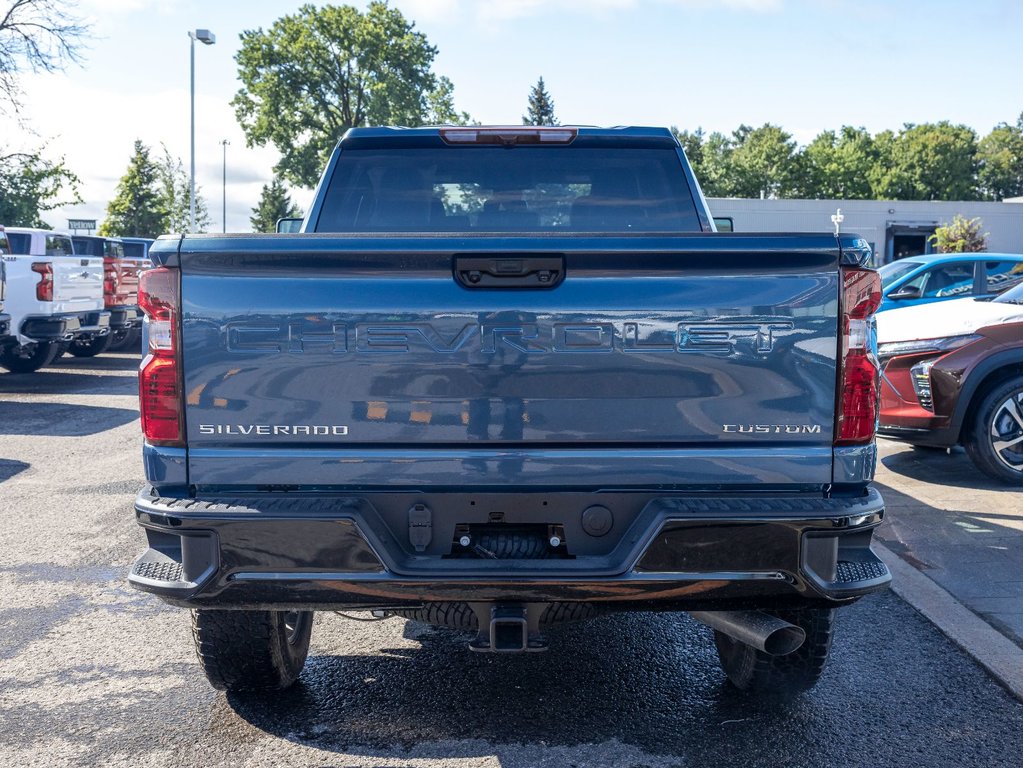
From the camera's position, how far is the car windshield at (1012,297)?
8.71m

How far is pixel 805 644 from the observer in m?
3.79

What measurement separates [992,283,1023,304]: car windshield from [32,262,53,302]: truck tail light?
40.6 ft

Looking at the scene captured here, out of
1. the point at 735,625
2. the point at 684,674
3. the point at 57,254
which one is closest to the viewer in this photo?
the point at 735,625

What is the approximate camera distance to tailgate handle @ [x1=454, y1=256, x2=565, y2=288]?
3.13 m

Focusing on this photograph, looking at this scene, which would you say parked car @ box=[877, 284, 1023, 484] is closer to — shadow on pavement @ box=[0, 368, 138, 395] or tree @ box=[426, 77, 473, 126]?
shadow on pavement @ box=[0, 368, 138, 395]

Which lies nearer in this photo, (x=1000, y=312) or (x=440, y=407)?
(x=440, y=407)

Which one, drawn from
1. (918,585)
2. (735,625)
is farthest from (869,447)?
(918,585)

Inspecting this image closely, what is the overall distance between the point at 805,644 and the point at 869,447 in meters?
0.95

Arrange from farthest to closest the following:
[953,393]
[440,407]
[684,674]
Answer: [953,393] → [684,674] → [440,407]

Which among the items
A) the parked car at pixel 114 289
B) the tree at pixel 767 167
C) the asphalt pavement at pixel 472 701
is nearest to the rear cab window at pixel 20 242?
the parked car at pixel 114 289

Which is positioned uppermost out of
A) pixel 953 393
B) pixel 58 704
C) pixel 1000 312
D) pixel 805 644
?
pixel 1000 312

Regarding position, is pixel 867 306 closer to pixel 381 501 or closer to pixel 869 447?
pixel 869 447

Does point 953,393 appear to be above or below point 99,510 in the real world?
above

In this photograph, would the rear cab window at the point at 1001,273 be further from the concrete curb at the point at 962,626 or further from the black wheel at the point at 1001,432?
the concrete curb at the point at 962,626
